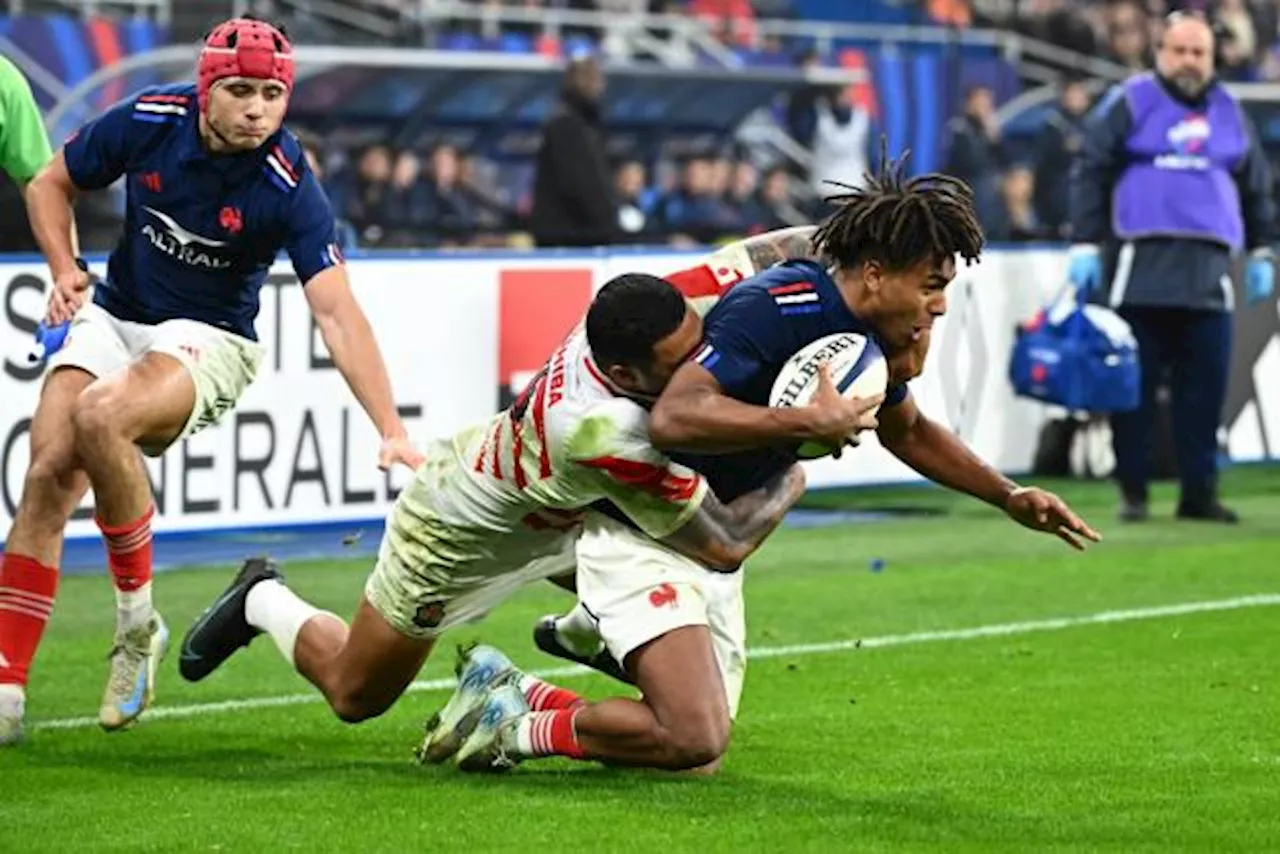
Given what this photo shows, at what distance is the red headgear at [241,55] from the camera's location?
8.74 m

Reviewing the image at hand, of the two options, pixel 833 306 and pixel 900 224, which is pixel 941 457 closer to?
pixel 833 306

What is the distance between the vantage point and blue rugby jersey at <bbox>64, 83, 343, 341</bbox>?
894cm

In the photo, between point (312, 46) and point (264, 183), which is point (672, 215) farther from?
point (264, 183)

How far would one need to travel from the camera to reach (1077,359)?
52.3ft

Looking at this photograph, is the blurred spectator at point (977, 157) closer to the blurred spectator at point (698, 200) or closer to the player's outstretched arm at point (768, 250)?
the blurred spectator at point (698, 200)

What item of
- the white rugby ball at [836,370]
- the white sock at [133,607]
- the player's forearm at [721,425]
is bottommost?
the white sock at [133,607]

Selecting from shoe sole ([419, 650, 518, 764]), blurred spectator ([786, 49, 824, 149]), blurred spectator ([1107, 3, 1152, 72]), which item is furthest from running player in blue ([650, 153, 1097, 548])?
blurred spectator ([1107, 3, 1152, 72])

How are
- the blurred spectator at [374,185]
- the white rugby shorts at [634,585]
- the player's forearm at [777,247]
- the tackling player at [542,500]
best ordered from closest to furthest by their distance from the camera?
the tackling player at [542,500] < the white rugby shorts at [634,585] < the player's forearm at [777,247] < the blurred spectator at [374,185]

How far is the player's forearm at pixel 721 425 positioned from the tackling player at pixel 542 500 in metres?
0.08

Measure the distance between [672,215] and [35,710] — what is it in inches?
580

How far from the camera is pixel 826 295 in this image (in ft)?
24.2

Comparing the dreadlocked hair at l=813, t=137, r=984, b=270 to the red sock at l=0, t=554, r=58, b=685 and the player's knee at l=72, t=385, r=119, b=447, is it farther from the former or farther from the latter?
the red sock at l=0, t=554, r=58, b=685

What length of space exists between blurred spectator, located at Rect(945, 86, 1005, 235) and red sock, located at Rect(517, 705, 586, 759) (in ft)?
52.6

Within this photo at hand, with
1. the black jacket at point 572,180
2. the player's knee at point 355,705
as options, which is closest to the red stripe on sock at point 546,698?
the player's knee at point 355,705
